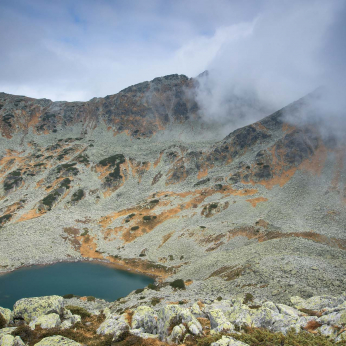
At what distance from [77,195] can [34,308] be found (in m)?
94.1

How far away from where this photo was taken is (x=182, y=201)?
330 ft

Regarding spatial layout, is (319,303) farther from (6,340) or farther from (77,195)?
(77,195)

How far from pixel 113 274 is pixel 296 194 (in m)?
73.9

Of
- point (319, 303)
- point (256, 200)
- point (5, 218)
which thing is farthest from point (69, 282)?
point (256, 200)

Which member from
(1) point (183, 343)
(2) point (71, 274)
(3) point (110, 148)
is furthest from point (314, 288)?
(3) point (110, 148)

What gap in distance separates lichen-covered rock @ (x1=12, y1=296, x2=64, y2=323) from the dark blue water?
32.1m

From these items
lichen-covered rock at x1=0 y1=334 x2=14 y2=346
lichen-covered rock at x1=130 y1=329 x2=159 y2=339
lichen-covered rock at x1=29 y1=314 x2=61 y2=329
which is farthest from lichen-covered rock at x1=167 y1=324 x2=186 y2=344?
lichen-covered rock at x1=0 y1=334 x2=14 y2=346

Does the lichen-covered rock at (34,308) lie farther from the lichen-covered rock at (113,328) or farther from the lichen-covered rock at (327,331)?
the lichen-covered rock at (327,331)

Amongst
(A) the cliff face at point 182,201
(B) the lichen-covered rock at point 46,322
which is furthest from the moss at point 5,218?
(B) the lichen-covered rock at point 46,322

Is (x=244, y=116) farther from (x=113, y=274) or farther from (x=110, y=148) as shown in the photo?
(x=113, y=274)

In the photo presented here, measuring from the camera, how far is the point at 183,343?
52.8 ft

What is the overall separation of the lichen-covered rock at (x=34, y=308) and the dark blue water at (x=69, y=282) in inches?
1262

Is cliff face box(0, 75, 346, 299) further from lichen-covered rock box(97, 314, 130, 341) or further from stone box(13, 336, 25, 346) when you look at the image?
stone box(13, 336, 25, 346)

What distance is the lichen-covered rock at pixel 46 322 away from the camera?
59.4ft
